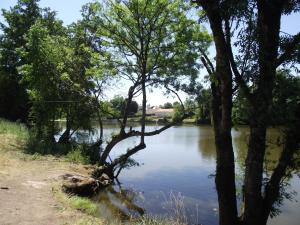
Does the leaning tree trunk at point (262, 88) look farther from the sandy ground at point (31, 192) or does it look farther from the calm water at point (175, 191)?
the sandy ground at point (31, 192)

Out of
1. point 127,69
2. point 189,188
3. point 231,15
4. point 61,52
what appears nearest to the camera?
point 231,15

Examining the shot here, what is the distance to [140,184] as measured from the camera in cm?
1747

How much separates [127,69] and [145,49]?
5.01 ft

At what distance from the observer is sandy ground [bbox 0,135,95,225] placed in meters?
7.69

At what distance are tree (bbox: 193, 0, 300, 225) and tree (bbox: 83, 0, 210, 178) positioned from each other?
356 inches

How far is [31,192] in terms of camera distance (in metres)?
10.1

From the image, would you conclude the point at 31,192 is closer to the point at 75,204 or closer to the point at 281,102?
the point at 75,204

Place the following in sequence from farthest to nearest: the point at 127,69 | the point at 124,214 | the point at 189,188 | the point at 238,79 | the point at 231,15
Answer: the point at 127,69
the point at 189,188
the point at 124,214
the point at 238,79
the point at 231,15

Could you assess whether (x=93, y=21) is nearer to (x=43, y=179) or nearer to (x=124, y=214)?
(x=43, y=179)

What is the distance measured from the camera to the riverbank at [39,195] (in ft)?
25.4

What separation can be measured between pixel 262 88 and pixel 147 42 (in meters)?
10.1

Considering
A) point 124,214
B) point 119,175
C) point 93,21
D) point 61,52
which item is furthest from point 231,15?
point 61,52

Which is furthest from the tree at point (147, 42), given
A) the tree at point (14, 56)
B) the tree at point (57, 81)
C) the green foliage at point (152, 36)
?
the tree at point (14, 56)

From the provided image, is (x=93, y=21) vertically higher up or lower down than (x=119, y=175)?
higher up
